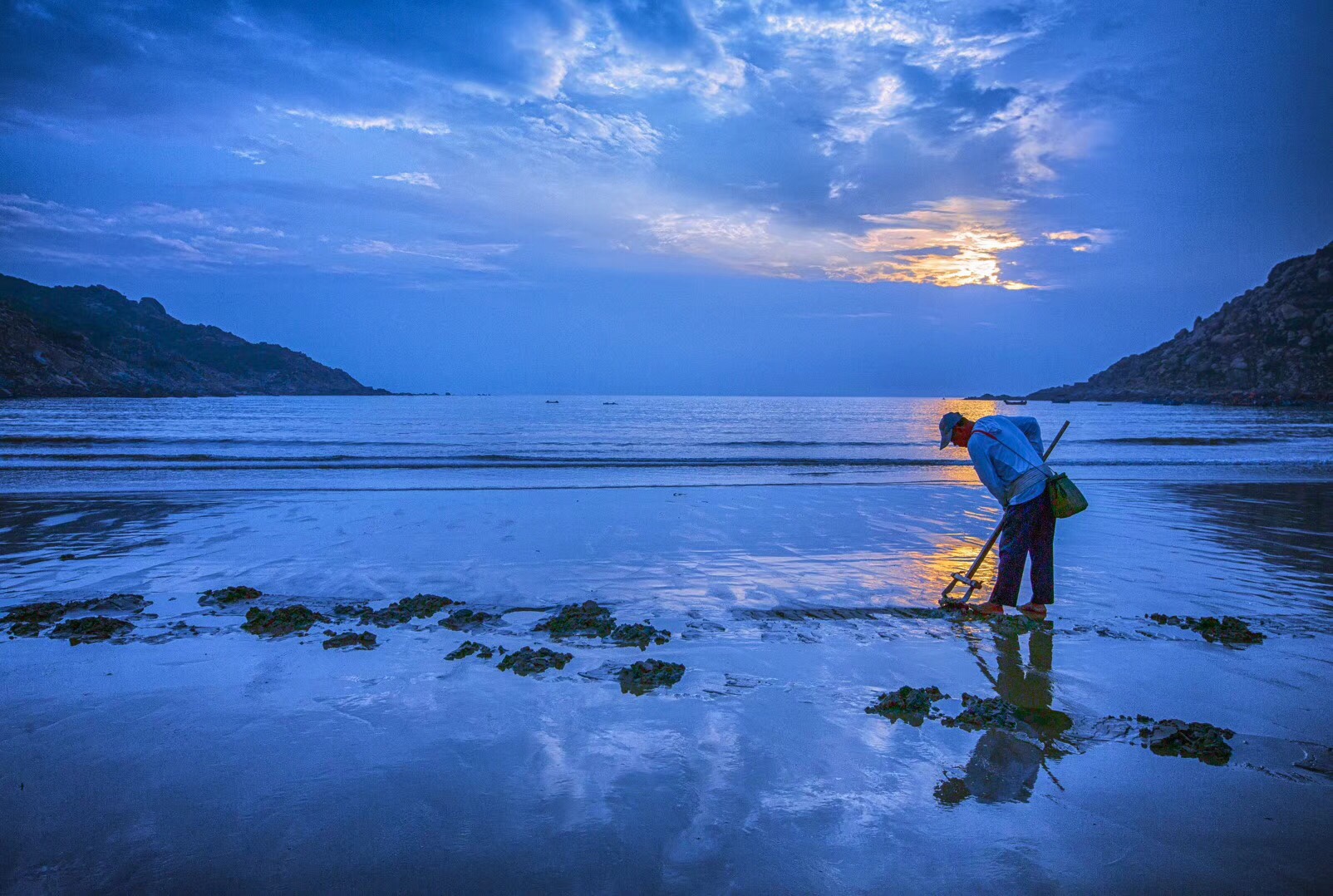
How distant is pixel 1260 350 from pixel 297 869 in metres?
127

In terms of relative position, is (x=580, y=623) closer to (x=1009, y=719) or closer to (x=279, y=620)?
(x=279, y=620)

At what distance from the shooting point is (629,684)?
5129 millimetres

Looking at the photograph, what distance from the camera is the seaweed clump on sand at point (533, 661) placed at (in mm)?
5438

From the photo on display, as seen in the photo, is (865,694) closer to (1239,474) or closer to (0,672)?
(0,672)

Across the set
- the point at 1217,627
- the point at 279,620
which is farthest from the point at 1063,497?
the point at 279,620

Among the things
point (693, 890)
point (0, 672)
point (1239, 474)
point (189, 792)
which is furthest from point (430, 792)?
point (1239, 474)

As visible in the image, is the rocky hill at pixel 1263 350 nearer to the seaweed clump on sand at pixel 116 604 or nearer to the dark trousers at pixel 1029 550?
the dark trousers at pixel 1029 550

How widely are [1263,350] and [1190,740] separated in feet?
404

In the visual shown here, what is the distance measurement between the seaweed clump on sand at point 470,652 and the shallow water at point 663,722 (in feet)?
0.45

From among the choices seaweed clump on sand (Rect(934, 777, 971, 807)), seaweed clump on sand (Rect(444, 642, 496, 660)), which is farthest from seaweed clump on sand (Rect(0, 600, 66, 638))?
seaweed clump on sand (Rect(934, 777, 971, 807))

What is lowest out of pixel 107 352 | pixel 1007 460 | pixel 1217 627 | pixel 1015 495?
pixel 1217 627

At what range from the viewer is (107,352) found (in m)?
140

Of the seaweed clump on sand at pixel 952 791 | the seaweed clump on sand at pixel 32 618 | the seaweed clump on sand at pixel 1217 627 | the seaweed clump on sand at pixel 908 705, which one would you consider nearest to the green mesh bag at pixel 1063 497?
the seaweed clump on sand at pixel 1217 627

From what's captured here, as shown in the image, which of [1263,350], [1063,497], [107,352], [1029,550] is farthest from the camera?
[107,352]
